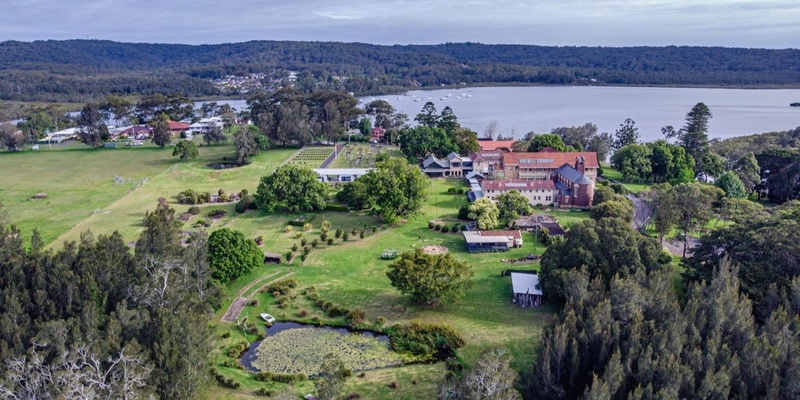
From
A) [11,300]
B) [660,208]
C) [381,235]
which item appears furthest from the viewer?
[381,235]

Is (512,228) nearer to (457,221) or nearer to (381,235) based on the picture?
(457,221)

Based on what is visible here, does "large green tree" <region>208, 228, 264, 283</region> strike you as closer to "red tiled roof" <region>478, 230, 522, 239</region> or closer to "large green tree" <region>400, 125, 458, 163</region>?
"red tiled roof" <region>478, 230, 522, 239</region>

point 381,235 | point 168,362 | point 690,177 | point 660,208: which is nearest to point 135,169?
point 381,235

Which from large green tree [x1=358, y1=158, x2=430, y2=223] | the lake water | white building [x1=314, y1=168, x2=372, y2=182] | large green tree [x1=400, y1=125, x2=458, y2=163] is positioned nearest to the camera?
large green tree [x1=358, y1=158, x2=430, y2=223]

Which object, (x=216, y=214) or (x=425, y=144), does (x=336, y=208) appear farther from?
(x=425, y=144)

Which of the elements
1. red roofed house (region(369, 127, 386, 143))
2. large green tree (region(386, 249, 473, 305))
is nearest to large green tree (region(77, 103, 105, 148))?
red roofed house (region(369, 127, 386, 143))
